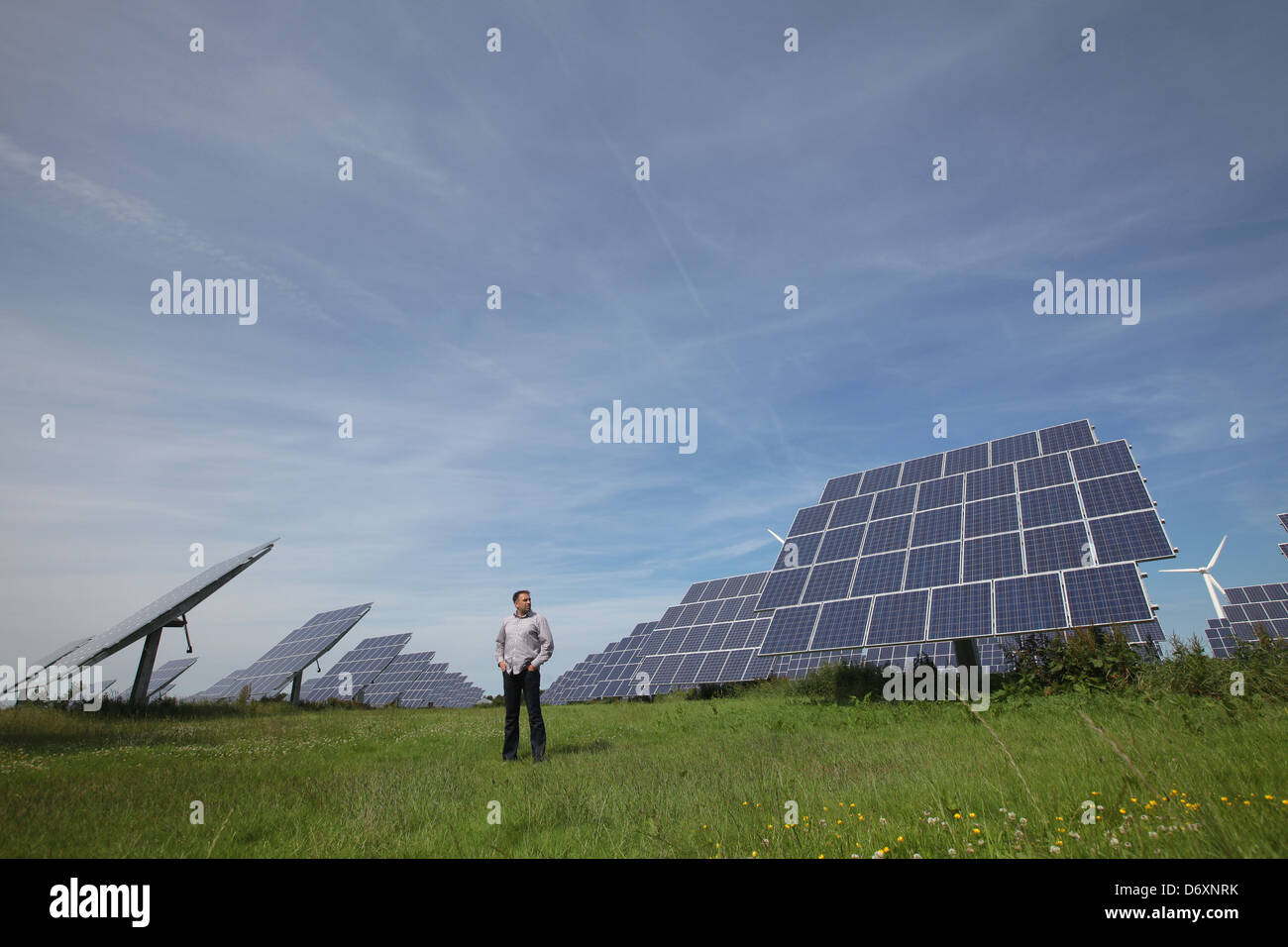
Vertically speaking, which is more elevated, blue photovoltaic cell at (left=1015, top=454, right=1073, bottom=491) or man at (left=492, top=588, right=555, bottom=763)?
blue photovoltaic cell at (left=1015, top=454, right=1073, bottom=491)

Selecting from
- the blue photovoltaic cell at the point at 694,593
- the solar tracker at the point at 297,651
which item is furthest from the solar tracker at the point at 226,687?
the blue photovoltaic cell at the point at 694,593

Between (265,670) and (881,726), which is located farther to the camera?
(265,670)

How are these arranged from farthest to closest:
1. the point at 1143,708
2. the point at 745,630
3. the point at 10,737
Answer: the point at 745,630, the point at 10,737, the point at 1143,708

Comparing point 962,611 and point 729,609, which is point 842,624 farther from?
point 729,609

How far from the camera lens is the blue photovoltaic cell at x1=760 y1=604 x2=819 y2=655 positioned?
16.6 meters

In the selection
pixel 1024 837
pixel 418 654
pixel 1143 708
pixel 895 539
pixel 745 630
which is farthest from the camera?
pixel 418 654

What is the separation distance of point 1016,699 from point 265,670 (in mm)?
31202

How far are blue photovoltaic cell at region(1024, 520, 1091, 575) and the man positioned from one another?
1059 centimetres

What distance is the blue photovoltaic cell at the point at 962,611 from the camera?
13.8 meters

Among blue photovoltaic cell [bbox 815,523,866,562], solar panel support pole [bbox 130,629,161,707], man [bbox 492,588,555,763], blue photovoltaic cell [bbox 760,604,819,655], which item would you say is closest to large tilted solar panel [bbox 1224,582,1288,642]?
blue photovoltaic cell [bbox 815,523,866,562]

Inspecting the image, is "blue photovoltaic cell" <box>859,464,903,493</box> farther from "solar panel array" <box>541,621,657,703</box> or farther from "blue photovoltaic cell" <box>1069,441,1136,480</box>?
"solar panel array" <box>541,621,657,703</box>
